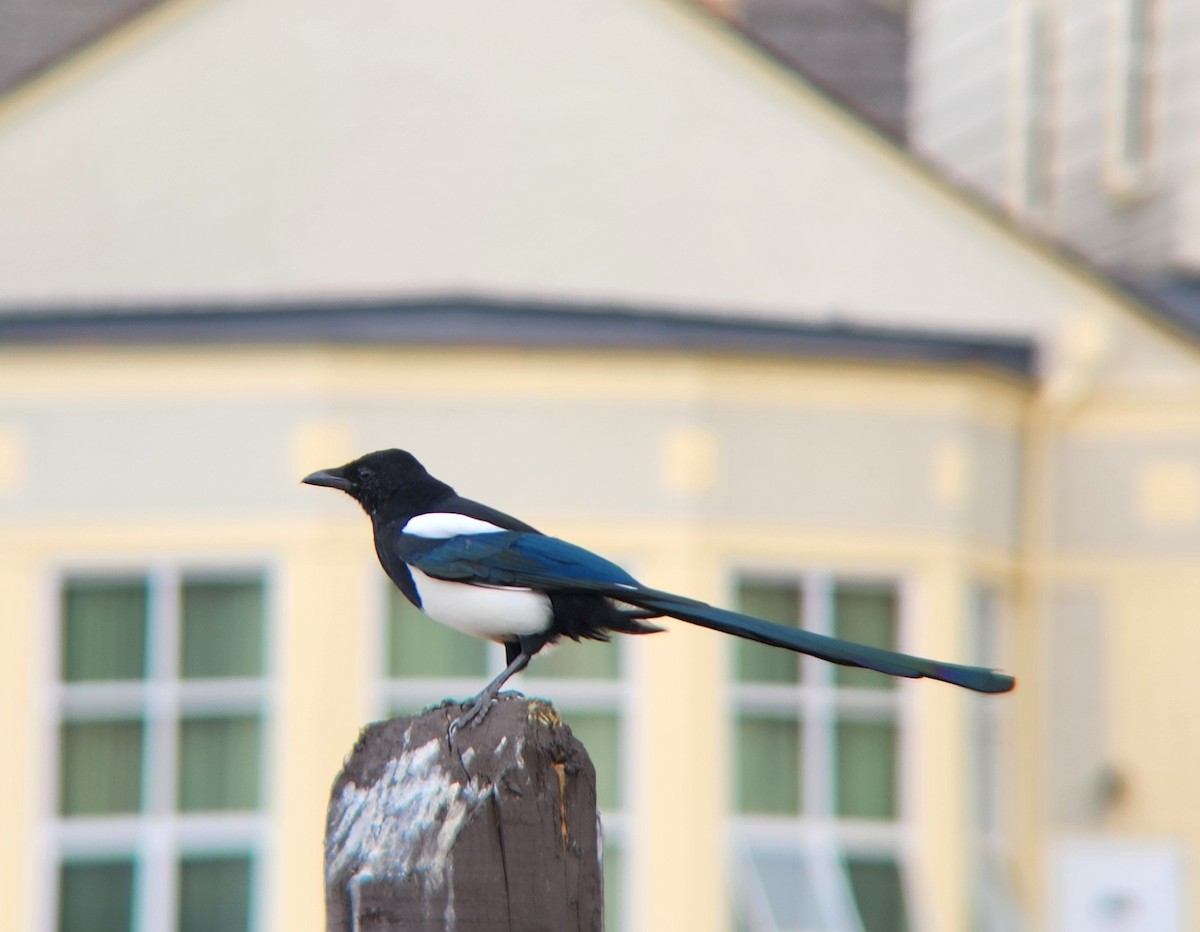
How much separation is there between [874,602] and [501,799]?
8.60 m

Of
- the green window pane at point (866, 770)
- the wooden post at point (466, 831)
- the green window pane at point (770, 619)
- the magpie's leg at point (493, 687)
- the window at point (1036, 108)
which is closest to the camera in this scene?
the wooden post at point (466, 831)

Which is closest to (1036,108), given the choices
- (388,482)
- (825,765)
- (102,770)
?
(825,765)

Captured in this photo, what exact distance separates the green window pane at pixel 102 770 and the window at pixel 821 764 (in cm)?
272

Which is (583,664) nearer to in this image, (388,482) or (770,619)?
(770,619)

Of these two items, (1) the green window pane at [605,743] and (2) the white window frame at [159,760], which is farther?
(1) the green window pane at [605,743]

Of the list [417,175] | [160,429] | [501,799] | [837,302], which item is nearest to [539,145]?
[417,175]

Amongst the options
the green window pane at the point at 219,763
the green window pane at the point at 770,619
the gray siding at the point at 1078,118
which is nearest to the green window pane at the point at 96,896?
the green window pane at the point at 219,763

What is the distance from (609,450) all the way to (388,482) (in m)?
6.80

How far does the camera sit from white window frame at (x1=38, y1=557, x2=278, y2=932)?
1151cm

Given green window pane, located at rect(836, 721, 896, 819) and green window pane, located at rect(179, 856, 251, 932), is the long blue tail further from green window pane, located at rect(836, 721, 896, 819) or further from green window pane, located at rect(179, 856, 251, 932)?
green window pane, located at rect(836, 721, 896, 819)

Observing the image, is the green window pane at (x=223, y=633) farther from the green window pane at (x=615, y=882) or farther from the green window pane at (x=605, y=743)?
the green window pane at (x=615, y=882)

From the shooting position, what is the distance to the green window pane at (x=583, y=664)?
461 inches

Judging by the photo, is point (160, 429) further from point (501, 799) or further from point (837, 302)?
point (501, 799)

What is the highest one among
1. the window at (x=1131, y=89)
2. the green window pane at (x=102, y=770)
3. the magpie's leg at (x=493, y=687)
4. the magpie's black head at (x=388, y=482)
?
the window at (x=1131, y=89)
